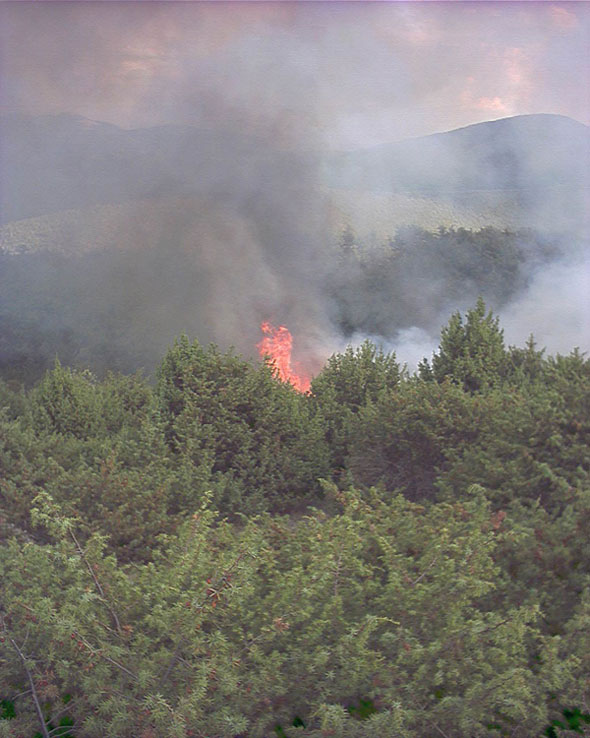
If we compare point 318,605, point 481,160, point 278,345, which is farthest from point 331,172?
point 318,605

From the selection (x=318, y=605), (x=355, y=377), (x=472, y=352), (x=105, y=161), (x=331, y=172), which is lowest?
(x=318, y=605)

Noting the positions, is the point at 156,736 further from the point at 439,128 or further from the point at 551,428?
the point at 439,128

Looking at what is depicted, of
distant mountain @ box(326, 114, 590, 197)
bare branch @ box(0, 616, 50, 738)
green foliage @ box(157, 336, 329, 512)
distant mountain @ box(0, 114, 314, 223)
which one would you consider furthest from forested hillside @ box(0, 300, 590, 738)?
Answer: distant mountain @ box(0, 114, 314, 223)

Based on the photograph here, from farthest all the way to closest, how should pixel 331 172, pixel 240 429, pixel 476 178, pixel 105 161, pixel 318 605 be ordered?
pixel 476 178
pixel 331 172
pixel 105 161
pixel 240 429
pixel 318 605

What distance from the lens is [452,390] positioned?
18.3ft

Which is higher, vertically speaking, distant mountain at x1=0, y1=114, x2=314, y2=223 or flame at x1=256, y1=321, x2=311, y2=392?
distant mountain at x1=0, y1=114, x2=314, y2=223

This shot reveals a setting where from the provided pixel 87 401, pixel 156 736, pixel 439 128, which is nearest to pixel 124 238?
pixel 87 401

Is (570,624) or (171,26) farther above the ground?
(171,26)

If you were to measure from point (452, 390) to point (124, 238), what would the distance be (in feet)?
10.6

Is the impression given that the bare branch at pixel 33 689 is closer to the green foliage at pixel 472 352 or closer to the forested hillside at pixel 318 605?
the forested hillside at pixel 318 605

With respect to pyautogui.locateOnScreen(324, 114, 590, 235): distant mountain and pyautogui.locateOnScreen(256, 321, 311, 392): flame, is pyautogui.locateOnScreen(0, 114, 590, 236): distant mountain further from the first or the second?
pyautogui.locateOnScreen(256, 321, 311, 392): flame

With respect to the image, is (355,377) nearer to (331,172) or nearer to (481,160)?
(331,172)

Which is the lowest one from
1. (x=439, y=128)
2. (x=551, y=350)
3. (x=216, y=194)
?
(x=551, y=350)

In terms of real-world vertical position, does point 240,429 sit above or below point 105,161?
below
